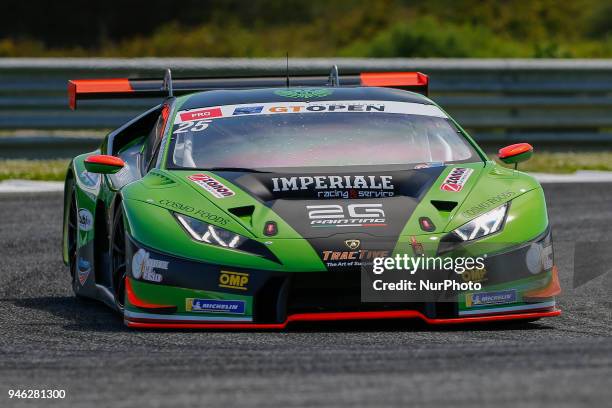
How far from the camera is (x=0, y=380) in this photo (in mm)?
4828

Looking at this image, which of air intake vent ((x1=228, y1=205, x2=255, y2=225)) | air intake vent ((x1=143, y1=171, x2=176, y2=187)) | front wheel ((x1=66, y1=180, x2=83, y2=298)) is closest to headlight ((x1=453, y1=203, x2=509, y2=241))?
air intake vent ((x1=228, y1=205, x2=255, y2=225))

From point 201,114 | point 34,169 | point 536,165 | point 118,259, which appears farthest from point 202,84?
point 536,165

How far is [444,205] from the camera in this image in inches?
253

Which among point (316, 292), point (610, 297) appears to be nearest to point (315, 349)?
point (316, 292)

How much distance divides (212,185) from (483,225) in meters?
1.27

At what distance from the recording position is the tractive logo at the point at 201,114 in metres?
7.58

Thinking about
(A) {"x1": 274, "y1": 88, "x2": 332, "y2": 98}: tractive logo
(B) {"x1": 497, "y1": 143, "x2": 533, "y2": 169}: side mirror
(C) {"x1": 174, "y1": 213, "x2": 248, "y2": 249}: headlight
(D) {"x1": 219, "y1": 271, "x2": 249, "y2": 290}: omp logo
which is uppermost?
(A) {"x1": 274, "y1": 88, "x2": 332, "y2": 98}: tractive logo

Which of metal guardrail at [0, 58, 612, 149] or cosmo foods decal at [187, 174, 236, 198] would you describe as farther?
metal guardrail at [0, 58, 612, 149]

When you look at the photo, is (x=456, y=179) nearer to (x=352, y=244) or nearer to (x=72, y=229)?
(x=352, y=244)

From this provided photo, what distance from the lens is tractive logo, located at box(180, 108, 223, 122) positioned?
7.58m

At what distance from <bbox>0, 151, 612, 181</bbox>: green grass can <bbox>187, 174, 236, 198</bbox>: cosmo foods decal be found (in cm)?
773

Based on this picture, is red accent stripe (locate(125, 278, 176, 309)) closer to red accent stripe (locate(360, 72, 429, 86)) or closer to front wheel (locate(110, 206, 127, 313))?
front wheel (locate(110, 206, 127, 313))

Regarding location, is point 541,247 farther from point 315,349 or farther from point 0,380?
point 0,380

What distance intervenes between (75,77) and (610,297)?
29.0 feet
